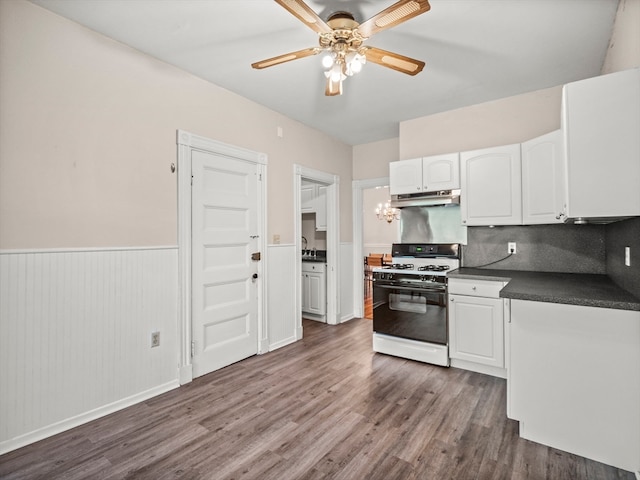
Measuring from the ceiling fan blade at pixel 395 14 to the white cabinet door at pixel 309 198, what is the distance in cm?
318

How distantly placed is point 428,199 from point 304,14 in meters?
2.32

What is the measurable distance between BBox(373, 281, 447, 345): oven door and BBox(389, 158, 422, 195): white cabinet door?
111 centimetres

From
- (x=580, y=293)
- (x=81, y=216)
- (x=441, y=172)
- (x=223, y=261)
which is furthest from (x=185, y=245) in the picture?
(x=580, y=293)

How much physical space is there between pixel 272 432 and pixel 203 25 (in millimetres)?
2781

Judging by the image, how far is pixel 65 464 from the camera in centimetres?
179

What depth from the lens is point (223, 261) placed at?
311 centimetres

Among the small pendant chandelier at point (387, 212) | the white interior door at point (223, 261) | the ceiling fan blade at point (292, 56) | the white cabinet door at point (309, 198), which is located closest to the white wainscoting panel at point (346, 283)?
the white cabinet door at point (309, 198)

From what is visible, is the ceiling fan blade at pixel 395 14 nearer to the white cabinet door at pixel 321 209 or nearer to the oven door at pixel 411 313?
the oven door at pixel 411 313

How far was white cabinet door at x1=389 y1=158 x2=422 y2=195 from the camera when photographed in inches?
140

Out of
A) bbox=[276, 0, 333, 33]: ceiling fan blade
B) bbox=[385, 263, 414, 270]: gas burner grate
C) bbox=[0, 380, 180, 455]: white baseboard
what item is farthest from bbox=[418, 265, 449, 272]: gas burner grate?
bbox=[0, 380, 180, 455]: white baseboard

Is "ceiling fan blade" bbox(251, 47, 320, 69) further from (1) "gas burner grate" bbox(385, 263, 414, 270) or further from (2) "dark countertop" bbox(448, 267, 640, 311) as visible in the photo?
(1) "gas burner grate" bbox(385, 263, 414, 270)

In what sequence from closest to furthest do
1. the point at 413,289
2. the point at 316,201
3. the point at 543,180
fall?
the point at 543,180 → the point at 413,289 → the point at 316,201

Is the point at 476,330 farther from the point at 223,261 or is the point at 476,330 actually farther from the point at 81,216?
the point at 81,216

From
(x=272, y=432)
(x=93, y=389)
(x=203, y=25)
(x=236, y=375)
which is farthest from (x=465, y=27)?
(x=93, y=389)
